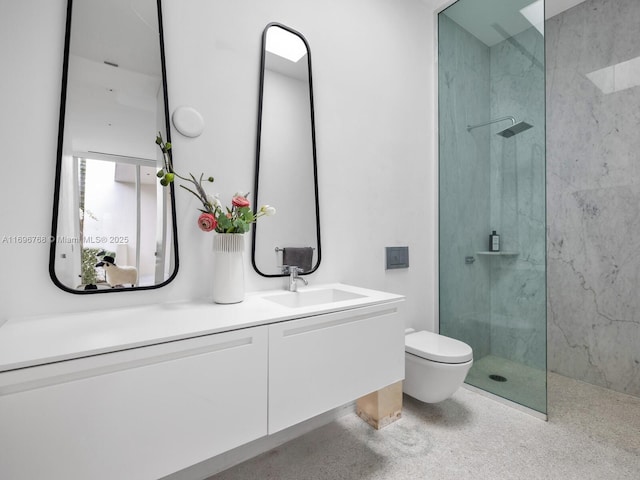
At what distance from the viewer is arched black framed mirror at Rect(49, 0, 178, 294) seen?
109 centimetres

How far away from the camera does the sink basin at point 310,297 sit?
1463mm

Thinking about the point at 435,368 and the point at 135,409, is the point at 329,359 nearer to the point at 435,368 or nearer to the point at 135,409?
the point at 135,409

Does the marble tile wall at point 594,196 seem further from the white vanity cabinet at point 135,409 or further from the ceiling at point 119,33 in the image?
the ceiling at point 119,33

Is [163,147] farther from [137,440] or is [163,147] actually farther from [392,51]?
[392,51]

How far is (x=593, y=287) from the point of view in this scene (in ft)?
7.38

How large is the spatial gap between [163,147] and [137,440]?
997 millimetres

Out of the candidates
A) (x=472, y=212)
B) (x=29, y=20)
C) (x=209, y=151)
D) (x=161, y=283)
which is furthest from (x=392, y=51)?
(x=161, y=283)

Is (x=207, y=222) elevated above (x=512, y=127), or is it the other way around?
(x=512, y=127)

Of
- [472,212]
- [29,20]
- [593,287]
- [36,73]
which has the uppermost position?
[29,20]

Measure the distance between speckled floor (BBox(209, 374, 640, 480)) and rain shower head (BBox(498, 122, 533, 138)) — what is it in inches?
67.8

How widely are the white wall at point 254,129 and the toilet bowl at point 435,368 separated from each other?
42cm

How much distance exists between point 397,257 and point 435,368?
2.31ft

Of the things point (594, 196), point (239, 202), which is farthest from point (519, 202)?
point (239, 202)

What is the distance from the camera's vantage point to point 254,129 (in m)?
1.49
